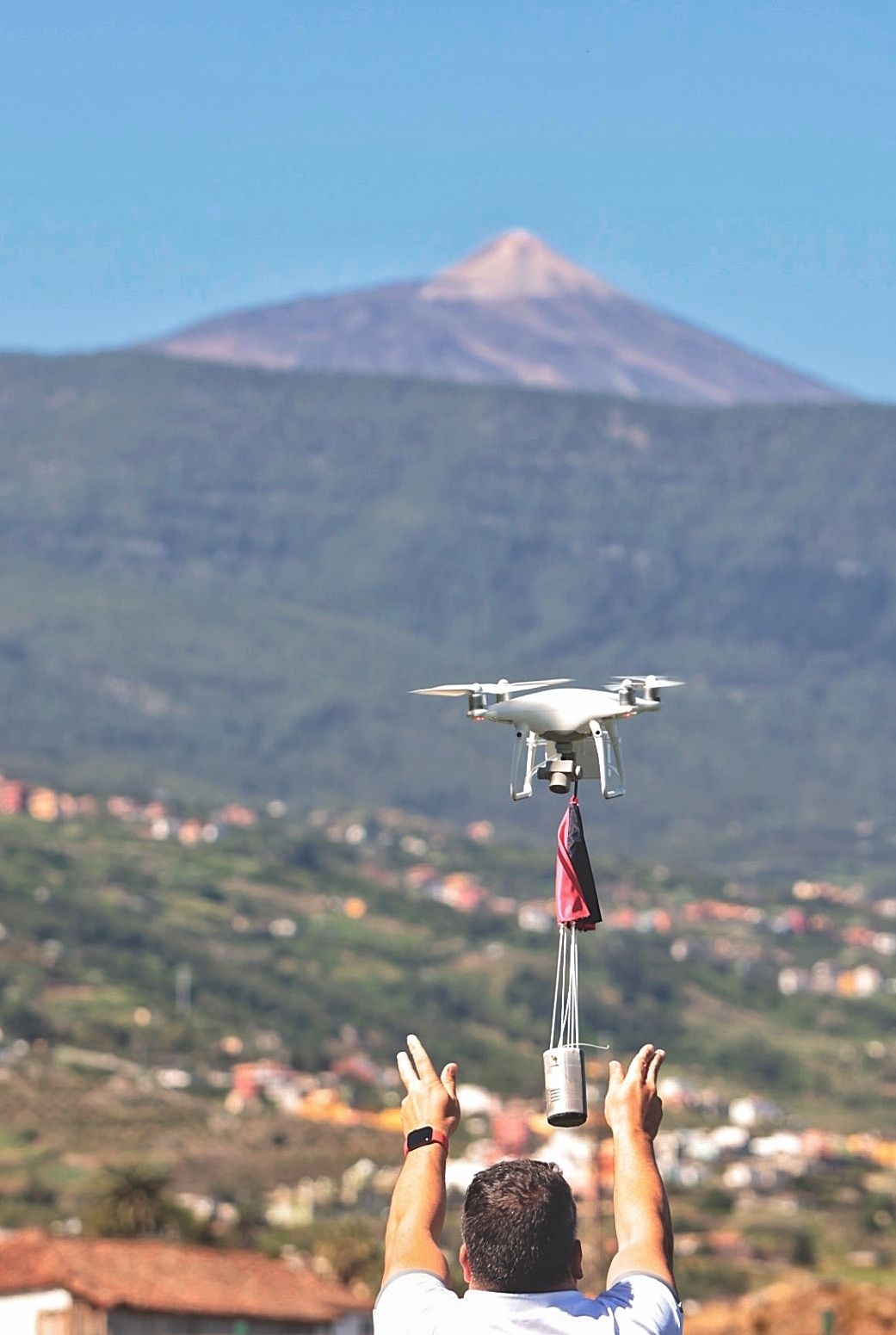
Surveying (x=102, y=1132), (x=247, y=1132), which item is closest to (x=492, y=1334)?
(x=102, y=1132)

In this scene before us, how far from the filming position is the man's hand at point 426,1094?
960cm

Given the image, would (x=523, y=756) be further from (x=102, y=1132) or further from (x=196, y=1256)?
(x=102, y=1132)

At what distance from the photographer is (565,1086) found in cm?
932

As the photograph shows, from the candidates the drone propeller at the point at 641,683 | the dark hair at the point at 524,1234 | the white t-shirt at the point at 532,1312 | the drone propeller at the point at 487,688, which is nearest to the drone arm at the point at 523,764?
the drone propeller at the point at 487,688

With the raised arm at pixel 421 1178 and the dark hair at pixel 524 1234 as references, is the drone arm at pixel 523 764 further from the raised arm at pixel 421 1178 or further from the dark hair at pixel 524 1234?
the dark hair at pixel 524 1234

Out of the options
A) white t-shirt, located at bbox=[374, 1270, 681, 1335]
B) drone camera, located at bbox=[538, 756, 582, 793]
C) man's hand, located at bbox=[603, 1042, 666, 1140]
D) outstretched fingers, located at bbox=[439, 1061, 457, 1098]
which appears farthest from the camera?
drone camera, located at bbox=[538, 756, 582, 793]

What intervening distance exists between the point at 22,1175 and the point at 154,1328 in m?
81.8

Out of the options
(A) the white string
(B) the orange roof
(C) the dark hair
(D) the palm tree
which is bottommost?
(C) the dark hair

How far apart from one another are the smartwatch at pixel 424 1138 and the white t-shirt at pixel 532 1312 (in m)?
0.77

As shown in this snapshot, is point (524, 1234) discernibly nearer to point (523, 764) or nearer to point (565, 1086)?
point (565, 1086)

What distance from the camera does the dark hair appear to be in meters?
8.68

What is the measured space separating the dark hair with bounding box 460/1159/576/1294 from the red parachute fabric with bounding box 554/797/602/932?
1.22m

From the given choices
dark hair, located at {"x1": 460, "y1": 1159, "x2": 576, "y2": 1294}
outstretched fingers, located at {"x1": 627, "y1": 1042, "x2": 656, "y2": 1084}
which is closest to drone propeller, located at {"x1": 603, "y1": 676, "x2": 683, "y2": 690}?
outstretched fingers, located at {"x1": 627, "y1": 1042, "x2": 656, "y2": 1084}

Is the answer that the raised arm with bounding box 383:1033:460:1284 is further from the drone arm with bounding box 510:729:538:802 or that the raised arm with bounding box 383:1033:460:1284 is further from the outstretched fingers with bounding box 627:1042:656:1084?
the drone arm with bounding box 510:729:538:802
